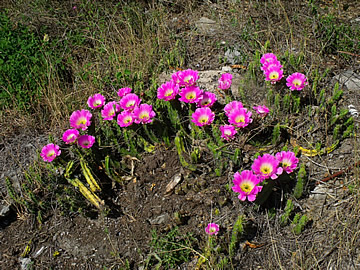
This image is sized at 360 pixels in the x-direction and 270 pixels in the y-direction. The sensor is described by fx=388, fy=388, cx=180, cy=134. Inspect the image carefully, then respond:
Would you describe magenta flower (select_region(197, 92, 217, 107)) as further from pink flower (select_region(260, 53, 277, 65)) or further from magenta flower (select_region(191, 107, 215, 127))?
pink flower (select_region(260, 53, 277, 65))

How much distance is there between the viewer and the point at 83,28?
4145 mm

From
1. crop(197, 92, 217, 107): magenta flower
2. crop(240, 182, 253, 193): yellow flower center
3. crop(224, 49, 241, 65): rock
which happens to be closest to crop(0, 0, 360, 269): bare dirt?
crop(240, 182, 253, 193): yellow flower center

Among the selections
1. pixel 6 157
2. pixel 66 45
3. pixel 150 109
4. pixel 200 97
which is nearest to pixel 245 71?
pixel 200 97

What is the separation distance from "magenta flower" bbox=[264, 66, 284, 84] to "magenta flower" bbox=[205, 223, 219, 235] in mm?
1100

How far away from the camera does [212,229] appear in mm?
2346

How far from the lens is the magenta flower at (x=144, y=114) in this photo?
269 cm

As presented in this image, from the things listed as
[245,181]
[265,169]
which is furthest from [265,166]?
[245,181]

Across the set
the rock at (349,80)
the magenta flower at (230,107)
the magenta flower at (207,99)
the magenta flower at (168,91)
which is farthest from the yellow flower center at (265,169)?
the rock at (349,80)

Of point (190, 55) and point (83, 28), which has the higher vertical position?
point (83, 28)

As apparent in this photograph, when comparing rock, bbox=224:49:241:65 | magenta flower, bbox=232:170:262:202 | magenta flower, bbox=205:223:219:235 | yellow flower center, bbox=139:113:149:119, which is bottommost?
magenta flower, bbox=205:223:219:235

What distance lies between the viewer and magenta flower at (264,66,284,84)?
2715 millimetres

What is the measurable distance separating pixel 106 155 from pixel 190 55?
1404mm

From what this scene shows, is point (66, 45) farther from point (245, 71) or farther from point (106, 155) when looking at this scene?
point (245, 71)

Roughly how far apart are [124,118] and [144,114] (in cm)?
15
